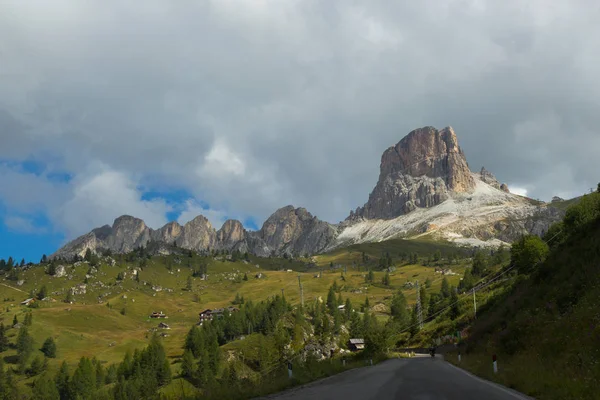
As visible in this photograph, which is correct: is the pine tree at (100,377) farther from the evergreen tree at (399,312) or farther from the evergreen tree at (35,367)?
the evergreen tree at (399,312)

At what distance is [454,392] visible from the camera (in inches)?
680

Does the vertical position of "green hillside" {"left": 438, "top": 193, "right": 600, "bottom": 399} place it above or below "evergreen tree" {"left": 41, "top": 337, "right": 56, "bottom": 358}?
above

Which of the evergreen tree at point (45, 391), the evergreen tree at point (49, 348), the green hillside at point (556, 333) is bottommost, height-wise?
the evergreen tree at point (45, 391)

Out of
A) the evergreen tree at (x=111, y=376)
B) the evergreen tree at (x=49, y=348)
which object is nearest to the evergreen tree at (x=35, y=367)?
the evergreen tree at (x=49, y=348)

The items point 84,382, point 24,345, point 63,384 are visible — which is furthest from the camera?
point 24,345

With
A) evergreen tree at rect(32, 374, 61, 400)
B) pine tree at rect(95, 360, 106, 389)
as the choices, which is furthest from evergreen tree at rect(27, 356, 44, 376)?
evergreen tree at rect(32, 374, 61, 400)

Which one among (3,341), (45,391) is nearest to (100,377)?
(45,391)

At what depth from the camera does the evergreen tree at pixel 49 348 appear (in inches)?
6851

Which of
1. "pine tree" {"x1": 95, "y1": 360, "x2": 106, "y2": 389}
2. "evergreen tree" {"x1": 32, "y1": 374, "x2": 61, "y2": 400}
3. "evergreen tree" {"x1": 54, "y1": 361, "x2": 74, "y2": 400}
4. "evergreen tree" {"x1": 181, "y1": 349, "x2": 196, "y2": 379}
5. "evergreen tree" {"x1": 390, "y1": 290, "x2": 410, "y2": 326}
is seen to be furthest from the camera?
"evergreen tree" {"x1": 390, "y1": 290, "x2": 410, "y2": 326}

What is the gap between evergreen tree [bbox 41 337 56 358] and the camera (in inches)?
6851

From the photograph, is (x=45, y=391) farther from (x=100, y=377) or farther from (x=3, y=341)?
(x=3, y=341)

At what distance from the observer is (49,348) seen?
175 meters

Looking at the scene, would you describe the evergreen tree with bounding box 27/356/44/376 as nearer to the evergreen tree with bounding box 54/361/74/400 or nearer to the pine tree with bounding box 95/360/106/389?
the evergreen tree with bounding box 54/361/74/400

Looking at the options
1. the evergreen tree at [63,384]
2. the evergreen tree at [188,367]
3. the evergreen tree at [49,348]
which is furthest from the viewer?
the evergreen tree at [49,348]
